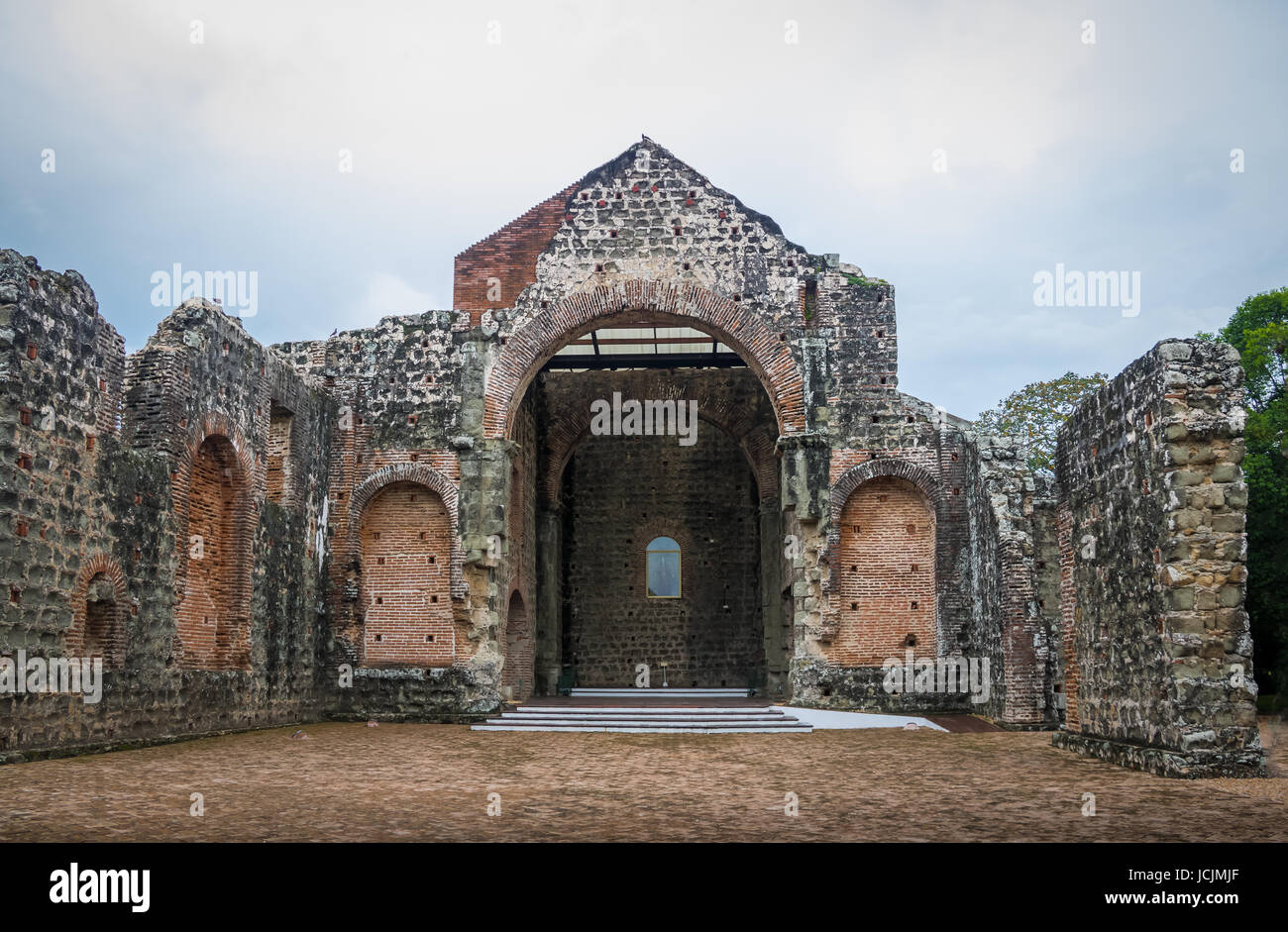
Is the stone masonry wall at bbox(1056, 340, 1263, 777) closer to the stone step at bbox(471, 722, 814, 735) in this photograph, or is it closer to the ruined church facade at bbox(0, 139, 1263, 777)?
the ruined church facade at bbox(0, 139, 1263, 777)

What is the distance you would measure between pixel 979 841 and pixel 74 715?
847 cm

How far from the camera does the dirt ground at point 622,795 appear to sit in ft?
19.9

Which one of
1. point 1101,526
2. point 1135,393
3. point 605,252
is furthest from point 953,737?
point 605,252

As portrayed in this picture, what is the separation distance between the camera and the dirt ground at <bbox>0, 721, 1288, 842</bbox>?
6051 millimetres

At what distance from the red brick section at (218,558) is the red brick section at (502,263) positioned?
495 cm

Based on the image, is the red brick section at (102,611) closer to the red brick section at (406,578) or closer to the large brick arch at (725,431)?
the red brick section at (406,578)

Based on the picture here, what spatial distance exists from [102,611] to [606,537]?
1414 cm

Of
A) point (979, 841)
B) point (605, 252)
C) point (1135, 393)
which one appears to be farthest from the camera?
point (605, 252)

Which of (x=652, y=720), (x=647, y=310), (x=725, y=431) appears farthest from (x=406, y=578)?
(x=725, y=431)

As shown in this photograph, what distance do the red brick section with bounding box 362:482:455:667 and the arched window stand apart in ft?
26.6

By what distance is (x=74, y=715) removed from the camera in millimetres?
10164

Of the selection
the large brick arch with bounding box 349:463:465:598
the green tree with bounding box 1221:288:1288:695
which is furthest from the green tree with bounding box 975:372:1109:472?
the large brick arch with bounding box 349:463:465:598

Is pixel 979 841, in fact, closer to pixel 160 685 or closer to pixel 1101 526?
pixel 1101 526

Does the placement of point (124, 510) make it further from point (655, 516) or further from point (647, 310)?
point (655, 516)
